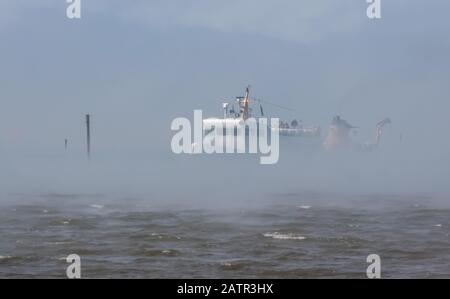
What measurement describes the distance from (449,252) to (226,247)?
610 inches

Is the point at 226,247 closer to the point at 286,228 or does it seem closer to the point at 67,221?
the point at 286,228

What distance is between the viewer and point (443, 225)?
77062 mm

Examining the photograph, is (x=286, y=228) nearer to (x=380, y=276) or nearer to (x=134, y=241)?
(x=134, y=241)

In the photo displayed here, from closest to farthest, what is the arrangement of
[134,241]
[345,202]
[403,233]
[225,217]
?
[134,241] → [403,233] → [225,217] → [345,202]

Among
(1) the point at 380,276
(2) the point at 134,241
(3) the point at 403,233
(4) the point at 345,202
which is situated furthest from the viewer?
(4) the point at 345,202
